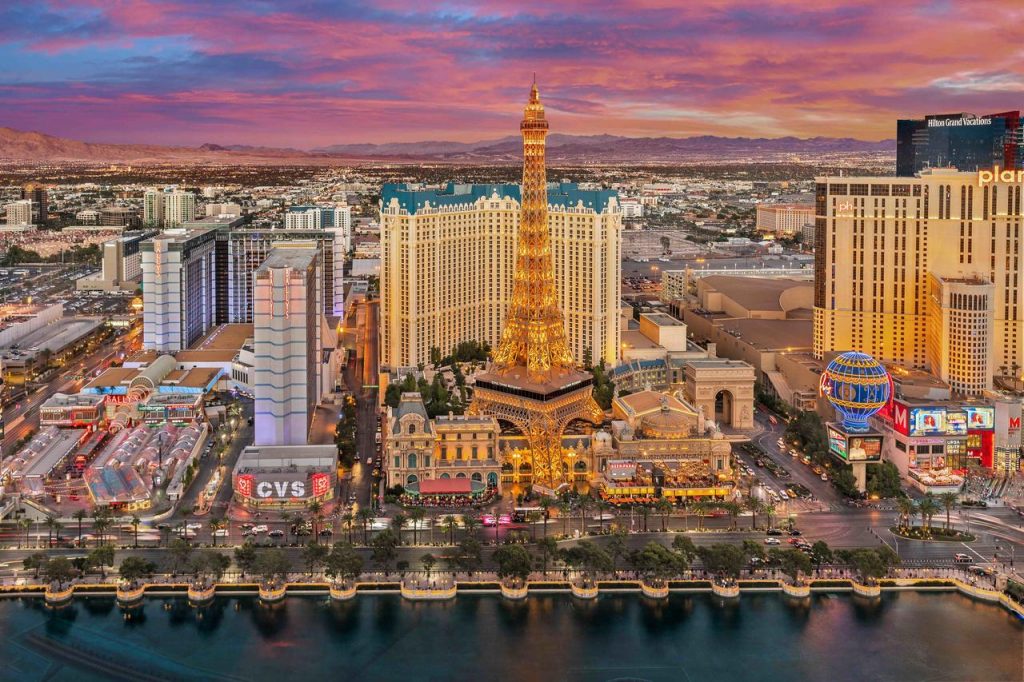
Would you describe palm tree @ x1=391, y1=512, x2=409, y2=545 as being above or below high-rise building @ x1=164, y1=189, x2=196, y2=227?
below

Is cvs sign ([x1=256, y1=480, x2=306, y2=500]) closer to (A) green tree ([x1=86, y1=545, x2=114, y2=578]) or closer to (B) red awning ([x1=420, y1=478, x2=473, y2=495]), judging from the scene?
(B) red awning ([x1=420, y1=478, x2=473, y2=495])

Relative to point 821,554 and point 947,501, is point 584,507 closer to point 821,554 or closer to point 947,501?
point 821,554

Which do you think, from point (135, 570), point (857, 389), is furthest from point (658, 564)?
point (135, 570)

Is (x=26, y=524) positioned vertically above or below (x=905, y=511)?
below

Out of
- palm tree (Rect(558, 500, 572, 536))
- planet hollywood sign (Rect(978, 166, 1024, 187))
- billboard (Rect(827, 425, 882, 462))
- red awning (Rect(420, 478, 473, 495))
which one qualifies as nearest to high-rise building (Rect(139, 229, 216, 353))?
red awning (Rect(420, 478, 473, 495))

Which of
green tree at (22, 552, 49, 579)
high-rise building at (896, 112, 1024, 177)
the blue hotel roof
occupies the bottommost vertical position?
green tree at (22, 552, 49, 579)

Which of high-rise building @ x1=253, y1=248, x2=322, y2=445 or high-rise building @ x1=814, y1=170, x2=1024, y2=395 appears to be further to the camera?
high-rise building @ x1=814, y1=170, x2=1024, y2=395
